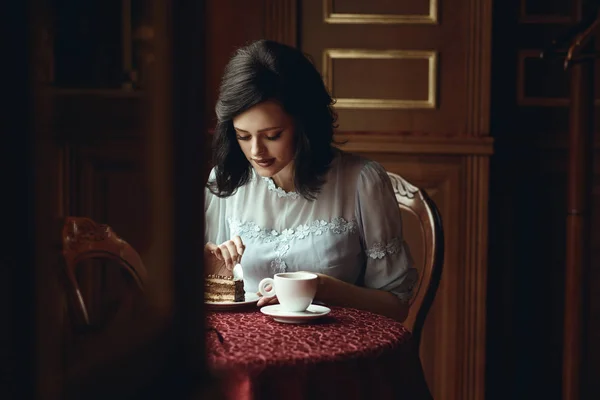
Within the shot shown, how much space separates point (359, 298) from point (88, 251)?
100 cm

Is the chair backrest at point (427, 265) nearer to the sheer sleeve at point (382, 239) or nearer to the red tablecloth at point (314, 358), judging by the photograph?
the sheer sleeve at point (382, 239)

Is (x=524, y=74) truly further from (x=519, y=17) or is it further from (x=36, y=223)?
(x=36, y=223)

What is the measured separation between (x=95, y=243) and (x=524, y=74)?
7.58 feet

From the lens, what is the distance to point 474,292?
8.85 feet

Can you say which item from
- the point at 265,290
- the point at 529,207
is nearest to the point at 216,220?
the point at 265,290

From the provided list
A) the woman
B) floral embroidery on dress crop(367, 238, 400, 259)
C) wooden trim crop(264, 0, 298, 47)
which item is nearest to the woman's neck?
the woman

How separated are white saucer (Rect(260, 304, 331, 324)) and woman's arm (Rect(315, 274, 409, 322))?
250mm

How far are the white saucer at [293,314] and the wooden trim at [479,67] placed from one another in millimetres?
1450

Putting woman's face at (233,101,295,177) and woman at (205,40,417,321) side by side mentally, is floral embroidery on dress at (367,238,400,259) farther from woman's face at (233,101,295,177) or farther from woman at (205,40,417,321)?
woman's face at (233,101,295,177)

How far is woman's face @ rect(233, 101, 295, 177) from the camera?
1744mm

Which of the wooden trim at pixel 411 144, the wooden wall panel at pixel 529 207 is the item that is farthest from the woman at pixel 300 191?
the wooden wall panel at pixel 529 207

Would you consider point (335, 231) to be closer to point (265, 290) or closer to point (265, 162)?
point (265, 162)

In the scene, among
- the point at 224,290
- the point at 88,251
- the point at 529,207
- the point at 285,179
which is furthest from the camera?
the point at 529,207

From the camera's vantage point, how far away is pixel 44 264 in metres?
0.44
